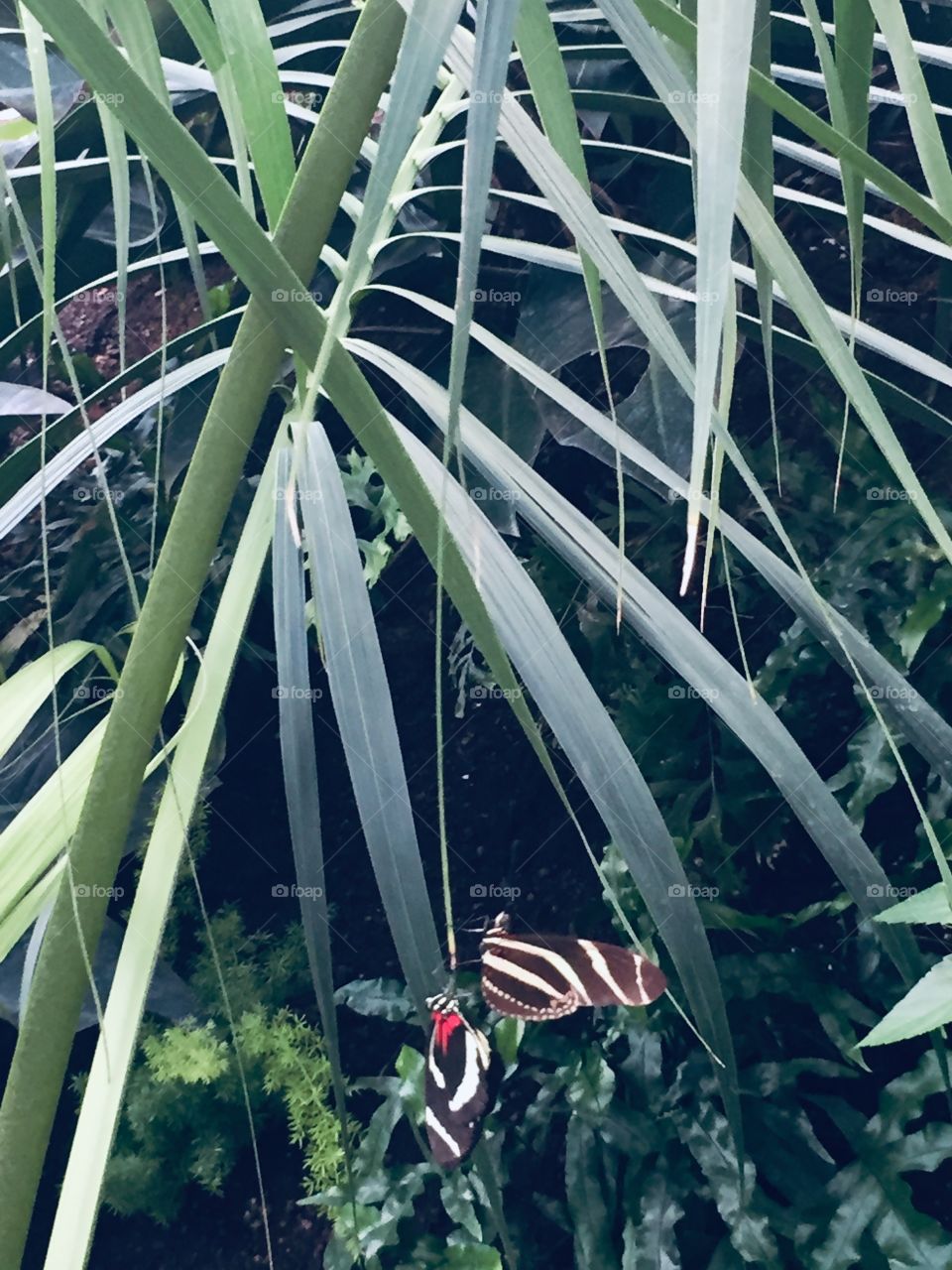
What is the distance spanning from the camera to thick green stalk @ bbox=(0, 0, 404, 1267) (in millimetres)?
402

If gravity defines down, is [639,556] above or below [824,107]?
below

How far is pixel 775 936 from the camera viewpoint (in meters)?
0.94

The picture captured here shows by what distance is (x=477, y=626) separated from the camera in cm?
33

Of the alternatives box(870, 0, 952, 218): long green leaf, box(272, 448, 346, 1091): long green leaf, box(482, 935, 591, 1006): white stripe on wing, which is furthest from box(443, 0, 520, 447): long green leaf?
box(482, 935, 591, 1006): white stripe on wing

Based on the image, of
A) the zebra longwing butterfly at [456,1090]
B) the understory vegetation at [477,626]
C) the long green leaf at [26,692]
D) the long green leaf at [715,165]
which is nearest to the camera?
the long green leaf at [715,165]

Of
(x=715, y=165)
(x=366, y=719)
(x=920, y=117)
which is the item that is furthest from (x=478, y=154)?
(x=366, y=719)

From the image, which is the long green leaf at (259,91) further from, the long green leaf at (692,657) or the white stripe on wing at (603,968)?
the white stripe on wing at (603,968)

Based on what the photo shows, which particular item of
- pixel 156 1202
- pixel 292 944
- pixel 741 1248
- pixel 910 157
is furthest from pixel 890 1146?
pixel 910 157

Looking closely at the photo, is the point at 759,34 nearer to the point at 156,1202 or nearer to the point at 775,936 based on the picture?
the point at 775,936

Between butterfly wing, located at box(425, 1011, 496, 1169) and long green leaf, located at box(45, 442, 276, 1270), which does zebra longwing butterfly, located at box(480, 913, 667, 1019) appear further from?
long green leaf, located at box(45, 442, 276, 1270)

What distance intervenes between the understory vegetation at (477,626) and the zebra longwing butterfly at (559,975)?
0.07 feet

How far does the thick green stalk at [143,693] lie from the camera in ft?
1.32

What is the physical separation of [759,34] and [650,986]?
42 cm

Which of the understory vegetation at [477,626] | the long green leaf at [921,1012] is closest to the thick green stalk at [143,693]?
the understory vegetation at [477,626]
